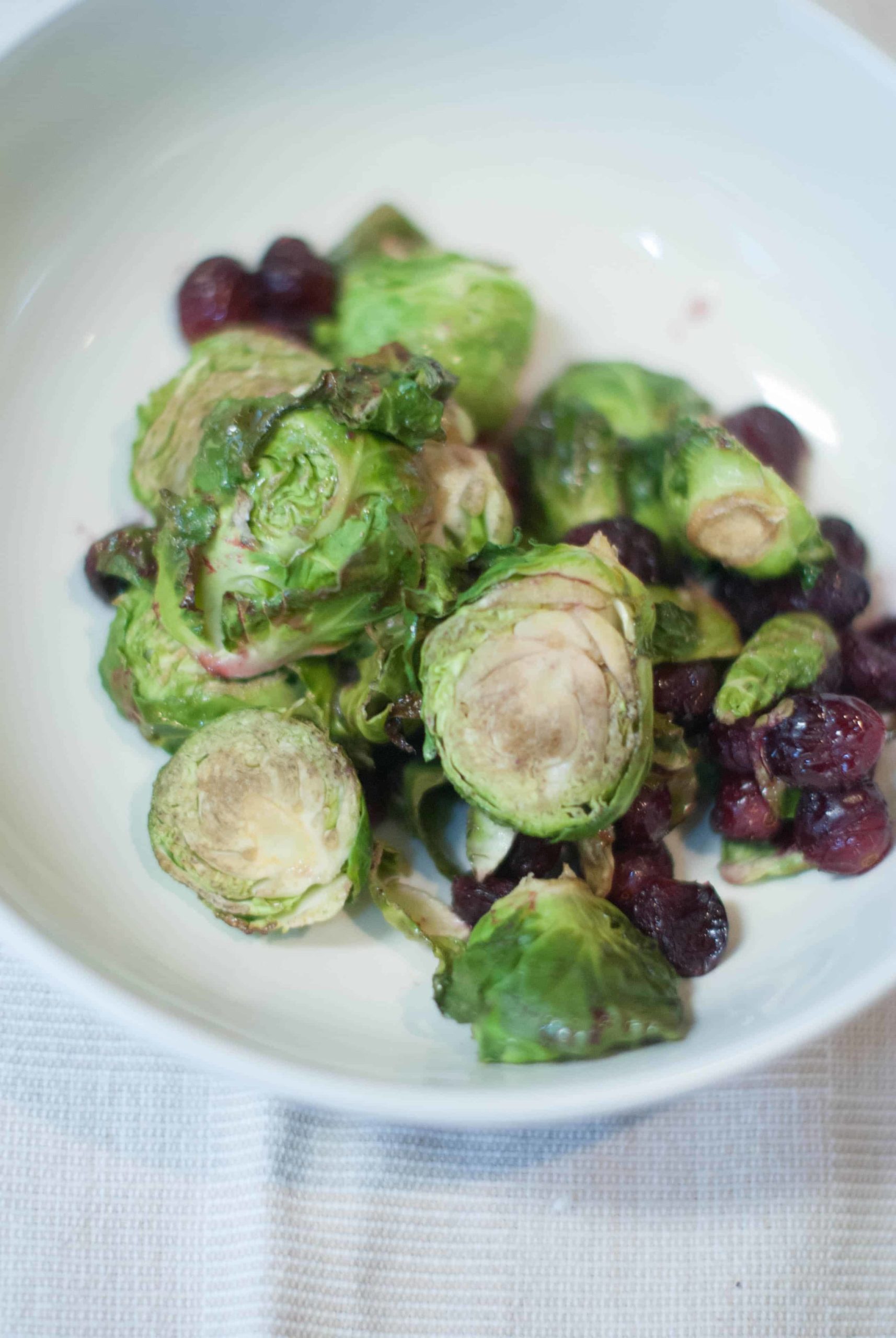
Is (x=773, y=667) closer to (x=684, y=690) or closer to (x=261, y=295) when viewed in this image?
(x=684, y=690)

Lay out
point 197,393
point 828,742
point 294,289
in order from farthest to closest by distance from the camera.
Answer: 1. point 294,289
2. point 197,393
3. point 828,742

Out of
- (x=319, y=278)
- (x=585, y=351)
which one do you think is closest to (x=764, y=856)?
(x=585, y=351)

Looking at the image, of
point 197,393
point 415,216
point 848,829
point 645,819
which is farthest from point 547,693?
point 415,216

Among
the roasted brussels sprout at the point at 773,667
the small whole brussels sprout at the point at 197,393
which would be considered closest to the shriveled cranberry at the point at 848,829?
the roasted brussels sprout at the point at 773,667

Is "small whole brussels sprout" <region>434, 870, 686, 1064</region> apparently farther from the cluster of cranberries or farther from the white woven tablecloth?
the cluster of cranberries

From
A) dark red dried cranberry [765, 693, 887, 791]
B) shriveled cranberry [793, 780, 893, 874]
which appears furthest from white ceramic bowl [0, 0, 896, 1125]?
dark red dried cranberry [765, 693, 887, 791]

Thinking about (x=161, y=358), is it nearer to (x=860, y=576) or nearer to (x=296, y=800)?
(x=296, y=800)
